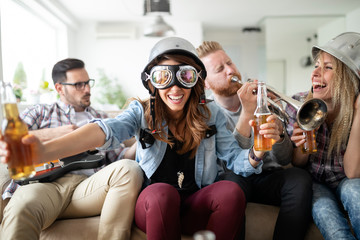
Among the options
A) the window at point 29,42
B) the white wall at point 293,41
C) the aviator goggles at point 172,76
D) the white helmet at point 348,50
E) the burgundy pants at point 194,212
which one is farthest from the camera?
the white wall at point 293,41

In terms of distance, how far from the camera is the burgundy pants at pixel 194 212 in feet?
4.37

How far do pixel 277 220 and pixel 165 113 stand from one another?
2.73 feet

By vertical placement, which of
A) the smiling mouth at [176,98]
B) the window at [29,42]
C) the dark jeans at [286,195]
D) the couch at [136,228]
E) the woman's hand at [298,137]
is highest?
the window at [29,42]

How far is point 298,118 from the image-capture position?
162 centimetres

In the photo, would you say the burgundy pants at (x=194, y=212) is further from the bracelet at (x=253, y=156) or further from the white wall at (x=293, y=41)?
the white wall at (x=293, y=41)

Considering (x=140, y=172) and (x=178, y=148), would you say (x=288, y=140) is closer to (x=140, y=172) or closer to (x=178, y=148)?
(x=178, y=148)

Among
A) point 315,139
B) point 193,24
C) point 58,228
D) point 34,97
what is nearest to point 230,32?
point 193,24

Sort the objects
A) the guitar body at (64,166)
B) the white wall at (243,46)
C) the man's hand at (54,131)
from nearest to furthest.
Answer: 1. the guitar body at (64,166)
2. the man's hand at (54,131)
3. the white wall at (243,46)

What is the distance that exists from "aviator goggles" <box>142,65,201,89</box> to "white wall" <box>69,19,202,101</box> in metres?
5.90

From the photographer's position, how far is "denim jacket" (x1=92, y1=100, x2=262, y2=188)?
1573 millimetres

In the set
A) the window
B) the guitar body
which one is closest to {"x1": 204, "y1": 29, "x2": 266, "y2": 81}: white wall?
the window

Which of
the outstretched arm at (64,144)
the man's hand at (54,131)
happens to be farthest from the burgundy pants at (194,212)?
the man's hand at (54,131)

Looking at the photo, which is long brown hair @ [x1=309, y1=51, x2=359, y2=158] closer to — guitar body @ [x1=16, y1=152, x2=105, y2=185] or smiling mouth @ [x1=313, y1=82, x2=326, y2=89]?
smiling mouth @ [x1=313, y1=82, x2=326, y2=89]

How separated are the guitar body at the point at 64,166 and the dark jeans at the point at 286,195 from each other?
80 cm
